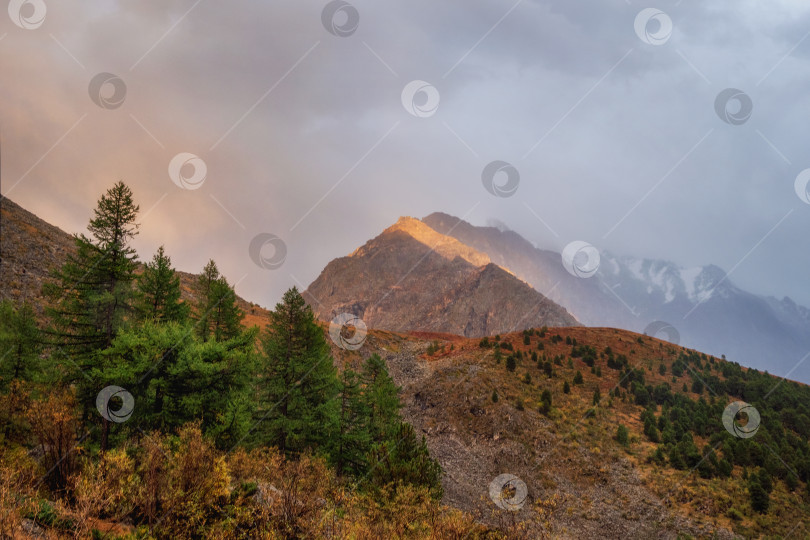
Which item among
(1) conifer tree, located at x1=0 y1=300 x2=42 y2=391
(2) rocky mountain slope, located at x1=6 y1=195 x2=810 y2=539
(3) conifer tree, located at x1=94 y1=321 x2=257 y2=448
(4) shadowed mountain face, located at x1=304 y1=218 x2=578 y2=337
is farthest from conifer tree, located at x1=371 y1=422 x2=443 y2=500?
(4) shadowed mountain face, located at x1=304 y1=218 x2=578 y2=337

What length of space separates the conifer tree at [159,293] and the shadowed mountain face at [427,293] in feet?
369

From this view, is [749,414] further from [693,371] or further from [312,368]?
[312,368]

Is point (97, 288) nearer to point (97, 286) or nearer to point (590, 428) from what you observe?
point (97, 286)

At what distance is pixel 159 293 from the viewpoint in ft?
75.0

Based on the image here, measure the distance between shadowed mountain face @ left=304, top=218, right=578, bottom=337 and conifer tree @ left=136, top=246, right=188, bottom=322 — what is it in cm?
11233

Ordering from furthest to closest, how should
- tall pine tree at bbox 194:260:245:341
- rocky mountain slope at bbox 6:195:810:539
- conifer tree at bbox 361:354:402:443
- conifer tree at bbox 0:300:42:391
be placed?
1. tall pine tree at bbox 194:260:245:341
2. conifer tree at bbox 361:354:402:443
3. rocky mountain slope at bbox 6:195:810:539
4. conifer tree at bbox 0:300:42:391

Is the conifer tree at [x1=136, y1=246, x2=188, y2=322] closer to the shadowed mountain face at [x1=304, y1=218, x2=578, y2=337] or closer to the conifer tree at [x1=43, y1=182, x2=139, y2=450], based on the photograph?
the conifer tree at [x1=43, y1=182, x2=139, y2=450]

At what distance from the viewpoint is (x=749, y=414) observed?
33.2 m

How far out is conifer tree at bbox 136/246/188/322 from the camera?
2238 cm

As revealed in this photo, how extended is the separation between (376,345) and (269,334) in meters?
44.6

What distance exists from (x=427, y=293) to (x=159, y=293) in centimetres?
13917

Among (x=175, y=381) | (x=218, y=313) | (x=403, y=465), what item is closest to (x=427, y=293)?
(x=218, y=313)

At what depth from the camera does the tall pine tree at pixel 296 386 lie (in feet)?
68.4

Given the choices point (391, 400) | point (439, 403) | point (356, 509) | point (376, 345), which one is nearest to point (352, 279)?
point (376, 345)
